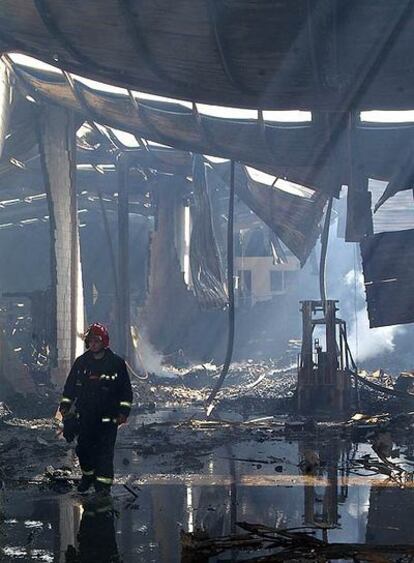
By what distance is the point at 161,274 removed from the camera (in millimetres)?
22266

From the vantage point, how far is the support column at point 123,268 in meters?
18.7

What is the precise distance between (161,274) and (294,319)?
12404 mm

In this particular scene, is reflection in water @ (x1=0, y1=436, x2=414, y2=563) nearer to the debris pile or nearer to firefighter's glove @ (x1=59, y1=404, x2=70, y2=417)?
the debris pile

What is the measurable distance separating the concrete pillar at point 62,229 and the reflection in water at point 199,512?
279 inches

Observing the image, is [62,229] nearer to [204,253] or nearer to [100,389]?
[204,253]

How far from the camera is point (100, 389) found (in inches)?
278

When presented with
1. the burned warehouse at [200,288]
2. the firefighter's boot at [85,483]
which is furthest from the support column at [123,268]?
the firefighter's boot at [85,483]

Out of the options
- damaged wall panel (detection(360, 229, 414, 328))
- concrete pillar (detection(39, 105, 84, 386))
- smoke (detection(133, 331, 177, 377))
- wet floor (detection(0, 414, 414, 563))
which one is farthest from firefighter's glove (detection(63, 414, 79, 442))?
smoke (detection(133, 331, 177, 377))

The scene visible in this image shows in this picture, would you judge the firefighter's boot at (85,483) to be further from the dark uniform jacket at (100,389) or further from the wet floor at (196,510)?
the dark uniform jacket at (100,389)

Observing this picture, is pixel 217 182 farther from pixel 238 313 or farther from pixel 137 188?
pixel 238 313

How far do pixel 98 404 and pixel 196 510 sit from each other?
4.45ft

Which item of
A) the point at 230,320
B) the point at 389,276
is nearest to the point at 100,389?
the point at 230,320

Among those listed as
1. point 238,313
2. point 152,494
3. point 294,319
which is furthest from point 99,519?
point 294,319

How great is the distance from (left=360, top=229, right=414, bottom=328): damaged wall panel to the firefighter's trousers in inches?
300
